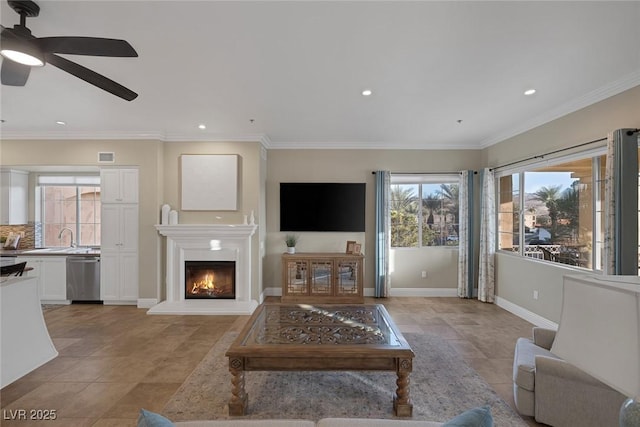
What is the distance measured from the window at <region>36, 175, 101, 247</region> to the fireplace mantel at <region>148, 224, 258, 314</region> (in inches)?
83.6

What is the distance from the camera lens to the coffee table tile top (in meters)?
2.35

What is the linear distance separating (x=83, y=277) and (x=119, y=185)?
65.4 inches

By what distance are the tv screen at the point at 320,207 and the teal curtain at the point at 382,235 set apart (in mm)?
296

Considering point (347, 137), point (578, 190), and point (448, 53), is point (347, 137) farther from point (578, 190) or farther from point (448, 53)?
point (578, 190)

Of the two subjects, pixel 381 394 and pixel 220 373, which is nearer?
pixel 381 394

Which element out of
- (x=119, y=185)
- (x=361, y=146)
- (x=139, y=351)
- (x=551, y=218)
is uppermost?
(x=361, y=146)

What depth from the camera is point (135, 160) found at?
4746 millimetres

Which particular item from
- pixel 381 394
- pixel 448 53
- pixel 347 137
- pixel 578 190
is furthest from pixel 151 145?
pixel 578 190

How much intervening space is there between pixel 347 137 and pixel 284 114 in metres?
1.46

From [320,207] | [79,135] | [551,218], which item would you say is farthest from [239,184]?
[551,218]

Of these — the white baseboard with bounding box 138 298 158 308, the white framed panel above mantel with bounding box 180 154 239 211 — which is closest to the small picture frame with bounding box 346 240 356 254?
the white framed panel above mantel with bounding box 180 154 239 211

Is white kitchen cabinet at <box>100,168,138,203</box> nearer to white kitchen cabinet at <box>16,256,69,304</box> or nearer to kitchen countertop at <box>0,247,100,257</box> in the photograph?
kitchen countertop at <box>0,247,100,257</box>

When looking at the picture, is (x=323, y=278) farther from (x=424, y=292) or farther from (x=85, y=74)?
(x=85, y=74)

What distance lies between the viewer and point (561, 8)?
74.3 inches
